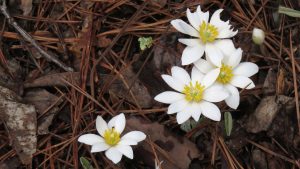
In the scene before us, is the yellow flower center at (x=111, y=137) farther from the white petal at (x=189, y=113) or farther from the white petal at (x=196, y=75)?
the white petal at (x=196, y=75)

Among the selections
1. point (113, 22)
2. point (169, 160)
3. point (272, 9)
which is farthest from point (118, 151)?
point (272, 9)

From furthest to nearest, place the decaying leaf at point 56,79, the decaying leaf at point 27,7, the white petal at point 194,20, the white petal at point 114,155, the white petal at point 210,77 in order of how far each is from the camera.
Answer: the decaying leaf at point 27,7, the decaying leaf at point 56,79, the white petal at point 194,20, the white petal at point 210,77, the white petal at point 114,155

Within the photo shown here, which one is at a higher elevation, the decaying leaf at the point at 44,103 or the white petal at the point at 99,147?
the decaying leaf at the point at 44,103

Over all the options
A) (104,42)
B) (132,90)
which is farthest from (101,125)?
(104,42)

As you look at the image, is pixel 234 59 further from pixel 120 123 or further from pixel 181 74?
pixel 120 123

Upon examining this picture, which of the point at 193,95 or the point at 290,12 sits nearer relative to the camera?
the point at 193,95

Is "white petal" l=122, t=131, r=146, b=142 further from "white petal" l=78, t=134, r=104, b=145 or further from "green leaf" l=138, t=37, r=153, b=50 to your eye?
"green leaf" l=138, t=37, r=153, b=50

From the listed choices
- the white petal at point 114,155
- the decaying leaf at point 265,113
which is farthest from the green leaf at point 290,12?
the white petal at point 114,155
